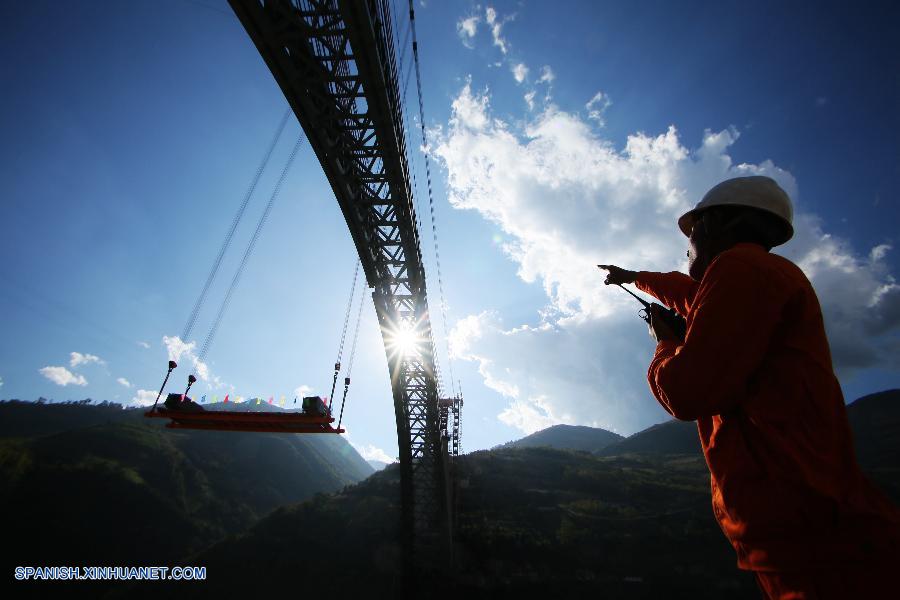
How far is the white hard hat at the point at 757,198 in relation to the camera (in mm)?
1692

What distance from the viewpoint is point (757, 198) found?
1704 millimetres

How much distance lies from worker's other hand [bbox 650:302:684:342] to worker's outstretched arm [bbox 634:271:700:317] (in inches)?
37.0

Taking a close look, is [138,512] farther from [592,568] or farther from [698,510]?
[698,510]

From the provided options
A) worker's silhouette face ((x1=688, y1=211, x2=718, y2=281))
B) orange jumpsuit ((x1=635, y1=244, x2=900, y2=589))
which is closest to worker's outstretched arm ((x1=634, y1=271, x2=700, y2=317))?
worker's silhouette face ((x1=688, y1=211, x2=718, y2=281))

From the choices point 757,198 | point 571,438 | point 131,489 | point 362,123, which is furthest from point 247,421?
point 571,438

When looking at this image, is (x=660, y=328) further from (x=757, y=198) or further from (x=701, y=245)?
(x=757, y=198)

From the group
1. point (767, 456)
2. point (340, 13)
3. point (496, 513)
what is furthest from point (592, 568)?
point (340, 13)

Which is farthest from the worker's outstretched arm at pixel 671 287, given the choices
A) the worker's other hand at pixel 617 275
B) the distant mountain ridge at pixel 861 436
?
the distant mountain ridge at pixel 861 436

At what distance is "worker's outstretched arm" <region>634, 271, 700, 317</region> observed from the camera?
271 cm

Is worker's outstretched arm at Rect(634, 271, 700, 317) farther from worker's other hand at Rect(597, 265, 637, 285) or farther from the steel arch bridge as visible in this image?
the steel arch bridge

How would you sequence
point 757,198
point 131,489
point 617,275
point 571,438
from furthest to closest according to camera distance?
point 571,438
point 131,489
point 617,275
point 757,198

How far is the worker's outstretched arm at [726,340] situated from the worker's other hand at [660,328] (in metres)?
0.54

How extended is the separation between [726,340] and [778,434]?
0.32 metres

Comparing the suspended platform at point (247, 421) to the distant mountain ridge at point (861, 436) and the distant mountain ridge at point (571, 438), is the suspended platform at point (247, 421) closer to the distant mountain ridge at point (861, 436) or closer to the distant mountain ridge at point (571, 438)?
the distant mountain ridge at point (861, 436)
